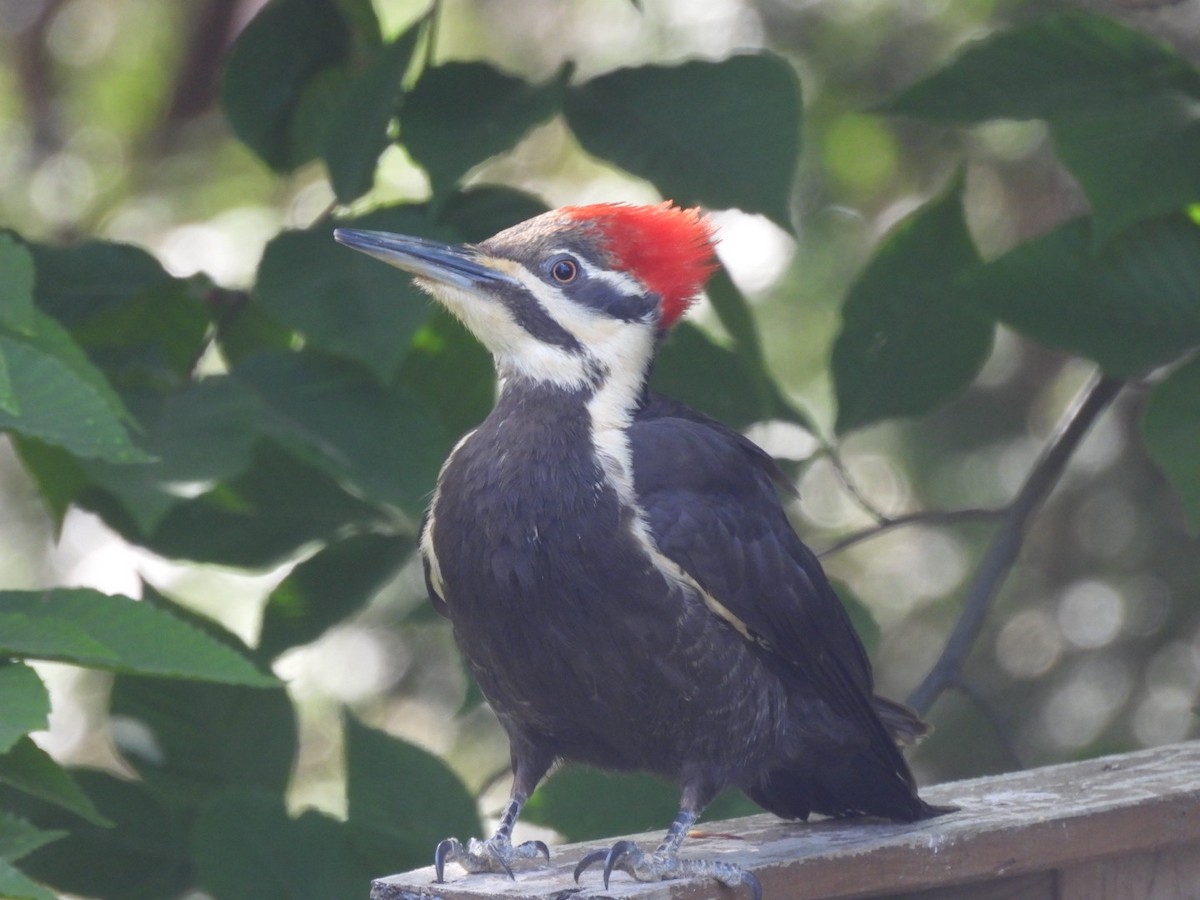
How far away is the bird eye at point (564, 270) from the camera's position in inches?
92.4

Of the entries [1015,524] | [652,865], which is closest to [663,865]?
[652,865]

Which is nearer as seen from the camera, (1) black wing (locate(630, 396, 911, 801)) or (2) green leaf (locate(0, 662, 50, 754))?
(2) green leaf (locate(0, 662, 50, 754))

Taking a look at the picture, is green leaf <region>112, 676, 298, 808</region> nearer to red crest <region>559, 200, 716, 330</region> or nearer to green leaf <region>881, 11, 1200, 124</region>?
red crest <region>559, 200, 716, 330</region>

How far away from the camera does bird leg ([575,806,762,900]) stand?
1.90 meters

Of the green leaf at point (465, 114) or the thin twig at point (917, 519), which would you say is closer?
the green leaf at point (465, 114)

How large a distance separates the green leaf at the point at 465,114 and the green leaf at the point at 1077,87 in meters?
0.64

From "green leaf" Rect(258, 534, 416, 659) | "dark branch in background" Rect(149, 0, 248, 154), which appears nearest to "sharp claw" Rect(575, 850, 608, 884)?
"green leaf" Rect(258, 534, 416, 659)

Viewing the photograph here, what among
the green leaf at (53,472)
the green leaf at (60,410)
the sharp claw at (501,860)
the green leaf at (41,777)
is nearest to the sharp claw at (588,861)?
the sharp claw at (501,860)

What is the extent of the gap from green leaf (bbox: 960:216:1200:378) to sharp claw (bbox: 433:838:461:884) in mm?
1354

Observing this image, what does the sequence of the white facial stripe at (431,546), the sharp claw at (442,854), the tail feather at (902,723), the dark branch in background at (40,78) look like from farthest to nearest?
the dark branch in background at (40,78), the tail feather at (902,723), the white facial stripe at (431,546), the sharp claw at (442,854)

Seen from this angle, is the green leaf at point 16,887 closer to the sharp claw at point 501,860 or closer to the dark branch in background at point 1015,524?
the sharp claw at point 501,860

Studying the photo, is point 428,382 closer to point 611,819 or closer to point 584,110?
point 584,110

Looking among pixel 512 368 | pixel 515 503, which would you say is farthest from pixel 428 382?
pixel 515 503

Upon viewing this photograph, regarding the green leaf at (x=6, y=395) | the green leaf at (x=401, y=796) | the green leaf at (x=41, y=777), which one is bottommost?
the green leaf at (x=401, y=796)
